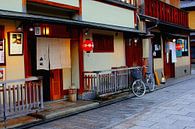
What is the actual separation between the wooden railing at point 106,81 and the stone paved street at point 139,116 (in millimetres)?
937

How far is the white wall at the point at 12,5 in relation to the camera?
980 centimetres

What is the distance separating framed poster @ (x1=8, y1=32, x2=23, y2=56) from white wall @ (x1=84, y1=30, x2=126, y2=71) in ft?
13.0

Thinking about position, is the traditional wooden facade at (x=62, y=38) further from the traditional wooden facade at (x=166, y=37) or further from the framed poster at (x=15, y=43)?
the traditional wooden facade at (x=166, y=37)

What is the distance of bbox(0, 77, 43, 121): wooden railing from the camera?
29.4ft

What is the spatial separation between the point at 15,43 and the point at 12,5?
54.3 inches

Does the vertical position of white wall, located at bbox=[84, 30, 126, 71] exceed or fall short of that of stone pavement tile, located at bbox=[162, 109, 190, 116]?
it exceeds it

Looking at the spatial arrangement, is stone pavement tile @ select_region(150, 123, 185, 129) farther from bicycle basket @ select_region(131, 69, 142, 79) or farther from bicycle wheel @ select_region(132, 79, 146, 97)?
bicycle basket @ select_region(131, 69, 142, 79)

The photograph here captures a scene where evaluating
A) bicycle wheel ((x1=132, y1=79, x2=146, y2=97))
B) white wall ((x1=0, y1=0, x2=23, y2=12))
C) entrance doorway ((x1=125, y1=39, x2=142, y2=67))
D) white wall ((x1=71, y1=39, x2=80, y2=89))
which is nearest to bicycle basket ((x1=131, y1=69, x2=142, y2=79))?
bicycle wheel ((x1=132, y1=79, x2=146, y2=97))

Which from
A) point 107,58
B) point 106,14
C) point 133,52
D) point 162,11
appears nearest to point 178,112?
point 107,58

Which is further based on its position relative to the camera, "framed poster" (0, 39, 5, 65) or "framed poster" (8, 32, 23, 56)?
"framed poster" (8, 32, 23, 56)

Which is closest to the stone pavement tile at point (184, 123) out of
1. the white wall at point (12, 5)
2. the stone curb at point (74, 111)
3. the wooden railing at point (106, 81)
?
the stone curb at point (74, 111)

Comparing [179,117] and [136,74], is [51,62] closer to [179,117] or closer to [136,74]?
[136,74]

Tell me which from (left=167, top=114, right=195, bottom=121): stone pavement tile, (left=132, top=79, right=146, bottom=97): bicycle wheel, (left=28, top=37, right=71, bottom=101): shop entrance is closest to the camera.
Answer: (left=167, top=114, right=195, bottom=121): stone pavement tile

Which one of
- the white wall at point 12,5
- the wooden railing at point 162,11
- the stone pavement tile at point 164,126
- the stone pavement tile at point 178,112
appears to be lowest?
the stone pavement tile at point 164,126
